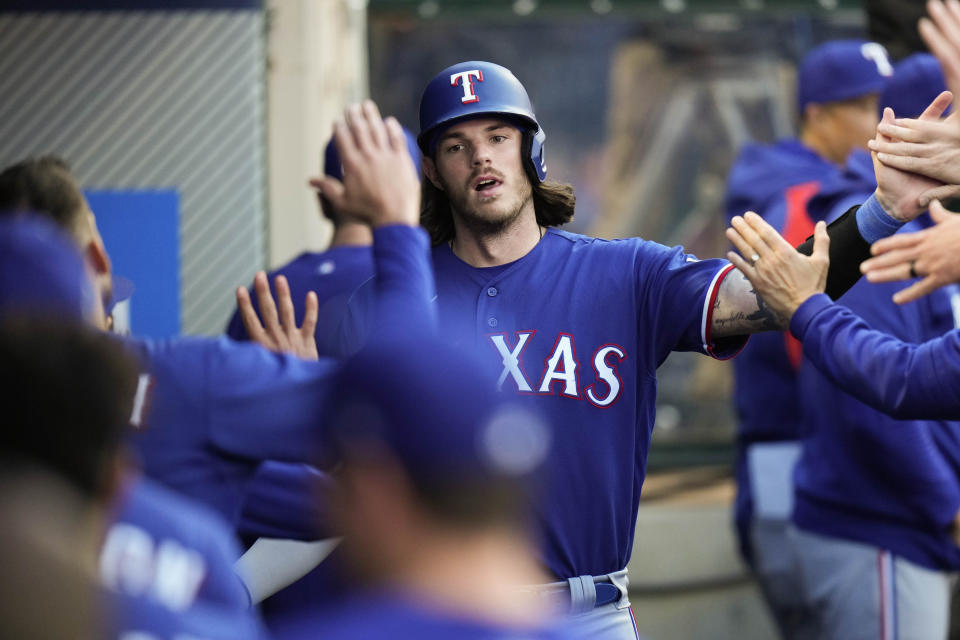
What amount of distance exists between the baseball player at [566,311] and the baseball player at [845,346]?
75 mm

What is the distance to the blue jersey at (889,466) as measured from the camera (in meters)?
3.96

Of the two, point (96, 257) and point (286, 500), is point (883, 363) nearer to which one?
point (286, 500)

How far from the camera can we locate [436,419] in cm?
148

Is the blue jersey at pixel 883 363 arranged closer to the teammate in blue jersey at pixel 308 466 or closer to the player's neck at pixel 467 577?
the teammate in blue jersey at pixel 308 466

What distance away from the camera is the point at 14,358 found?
4.98 feet

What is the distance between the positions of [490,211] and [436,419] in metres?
1.88

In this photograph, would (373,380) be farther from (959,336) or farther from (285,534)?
(959,336)

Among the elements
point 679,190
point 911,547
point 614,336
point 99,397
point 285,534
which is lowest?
point 911,547

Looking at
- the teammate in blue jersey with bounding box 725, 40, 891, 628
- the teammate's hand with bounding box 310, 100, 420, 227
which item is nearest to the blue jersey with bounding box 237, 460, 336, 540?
the teammate's hand with bounding box 310, 100, 420, 227

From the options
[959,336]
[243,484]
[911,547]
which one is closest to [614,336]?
[959,336]

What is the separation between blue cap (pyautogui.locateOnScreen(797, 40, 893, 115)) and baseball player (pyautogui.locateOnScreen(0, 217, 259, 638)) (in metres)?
3.76

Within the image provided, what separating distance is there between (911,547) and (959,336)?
3.82 ft

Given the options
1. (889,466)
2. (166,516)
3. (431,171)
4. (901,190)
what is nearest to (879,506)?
(889,466)

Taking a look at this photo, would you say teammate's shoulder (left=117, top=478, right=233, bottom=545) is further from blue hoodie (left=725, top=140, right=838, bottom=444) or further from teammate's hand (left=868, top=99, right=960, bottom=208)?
blue hoodie (left=725, top=140, right=838, bottom=444)
